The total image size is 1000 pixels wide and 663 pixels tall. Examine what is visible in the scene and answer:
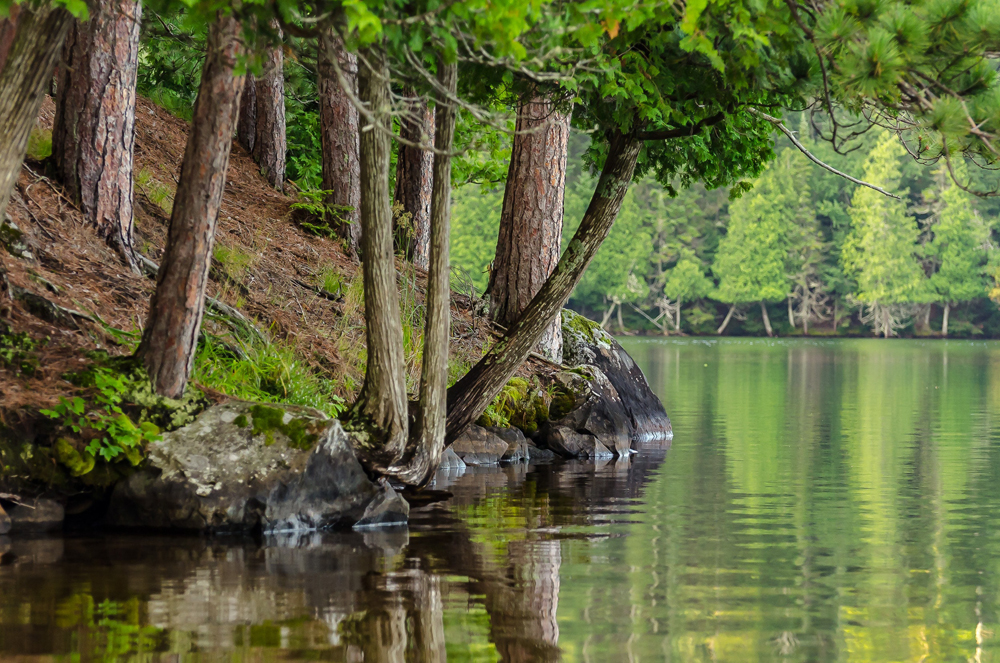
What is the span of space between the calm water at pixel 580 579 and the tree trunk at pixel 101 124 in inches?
175

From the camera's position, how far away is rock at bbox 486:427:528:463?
1460 cm

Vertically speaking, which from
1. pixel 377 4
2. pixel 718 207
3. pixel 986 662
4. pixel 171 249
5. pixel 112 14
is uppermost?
pixel 718 207

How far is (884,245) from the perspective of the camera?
70062 millimetres

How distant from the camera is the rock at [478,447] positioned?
560 inches

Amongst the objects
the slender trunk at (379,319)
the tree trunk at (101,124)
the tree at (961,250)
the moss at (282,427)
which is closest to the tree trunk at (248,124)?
the tree trunk at (101,124)

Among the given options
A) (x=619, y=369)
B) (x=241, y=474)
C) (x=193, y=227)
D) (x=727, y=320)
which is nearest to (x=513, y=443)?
(x=619, y=369)

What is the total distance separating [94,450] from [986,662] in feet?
19.7

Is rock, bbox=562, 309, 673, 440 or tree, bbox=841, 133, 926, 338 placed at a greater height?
tree, bbox=841, 133, 926, 338

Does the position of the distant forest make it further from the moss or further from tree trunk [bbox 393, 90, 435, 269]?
the moss

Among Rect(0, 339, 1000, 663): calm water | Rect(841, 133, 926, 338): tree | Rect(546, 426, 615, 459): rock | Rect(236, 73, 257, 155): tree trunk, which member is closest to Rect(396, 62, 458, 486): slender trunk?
Rect(0, 339, 1000, 663): calm water

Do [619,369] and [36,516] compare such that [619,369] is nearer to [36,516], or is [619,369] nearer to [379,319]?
[379,319]

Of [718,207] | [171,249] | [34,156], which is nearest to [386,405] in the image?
[171,249]

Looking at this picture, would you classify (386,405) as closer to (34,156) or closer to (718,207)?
(34,156)

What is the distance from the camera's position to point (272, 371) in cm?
1112
